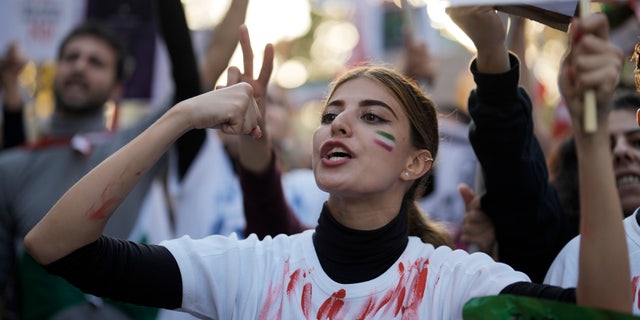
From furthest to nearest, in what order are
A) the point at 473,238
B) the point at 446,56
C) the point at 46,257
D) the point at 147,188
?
the point at 446,56 < the point at 147,188 < the point at 473,238 < the point at 46,257

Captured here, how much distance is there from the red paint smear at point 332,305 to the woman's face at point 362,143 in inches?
11.2

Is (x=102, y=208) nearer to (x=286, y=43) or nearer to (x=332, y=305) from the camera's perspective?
(x=332, y=305)

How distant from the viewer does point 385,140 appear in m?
2.35

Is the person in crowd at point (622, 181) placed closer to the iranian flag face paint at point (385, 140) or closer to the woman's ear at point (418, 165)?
the woman's ear at point (418, 165)

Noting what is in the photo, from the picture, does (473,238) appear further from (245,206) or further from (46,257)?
(46,257)

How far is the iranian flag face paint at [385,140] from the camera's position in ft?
7.66

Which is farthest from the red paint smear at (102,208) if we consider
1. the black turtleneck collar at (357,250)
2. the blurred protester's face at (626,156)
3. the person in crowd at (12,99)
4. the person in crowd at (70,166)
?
the person in crowd at (12,99)

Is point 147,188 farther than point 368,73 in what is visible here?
Yes

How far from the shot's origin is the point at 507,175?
268 cm

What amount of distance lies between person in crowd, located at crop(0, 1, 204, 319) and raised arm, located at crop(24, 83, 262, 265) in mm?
1430

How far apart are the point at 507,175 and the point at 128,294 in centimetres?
123

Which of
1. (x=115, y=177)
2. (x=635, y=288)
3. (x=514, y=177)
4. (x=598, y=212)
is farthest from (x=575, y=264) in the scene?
(x=115, y=177)

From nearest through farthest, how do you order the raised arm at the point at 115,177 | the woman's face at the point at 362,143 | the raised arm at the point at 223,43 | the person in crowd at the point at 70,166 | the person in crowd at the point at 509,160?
the raised arm at the point at 115,177, the woman's face at the point at 362,143, the person in crowd at the point at 509,160, the person in crowd at the point at 70,166, the raised arm at the point at 223,43

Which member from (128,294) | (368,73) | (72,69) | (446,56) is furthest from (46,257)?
(446,56)
